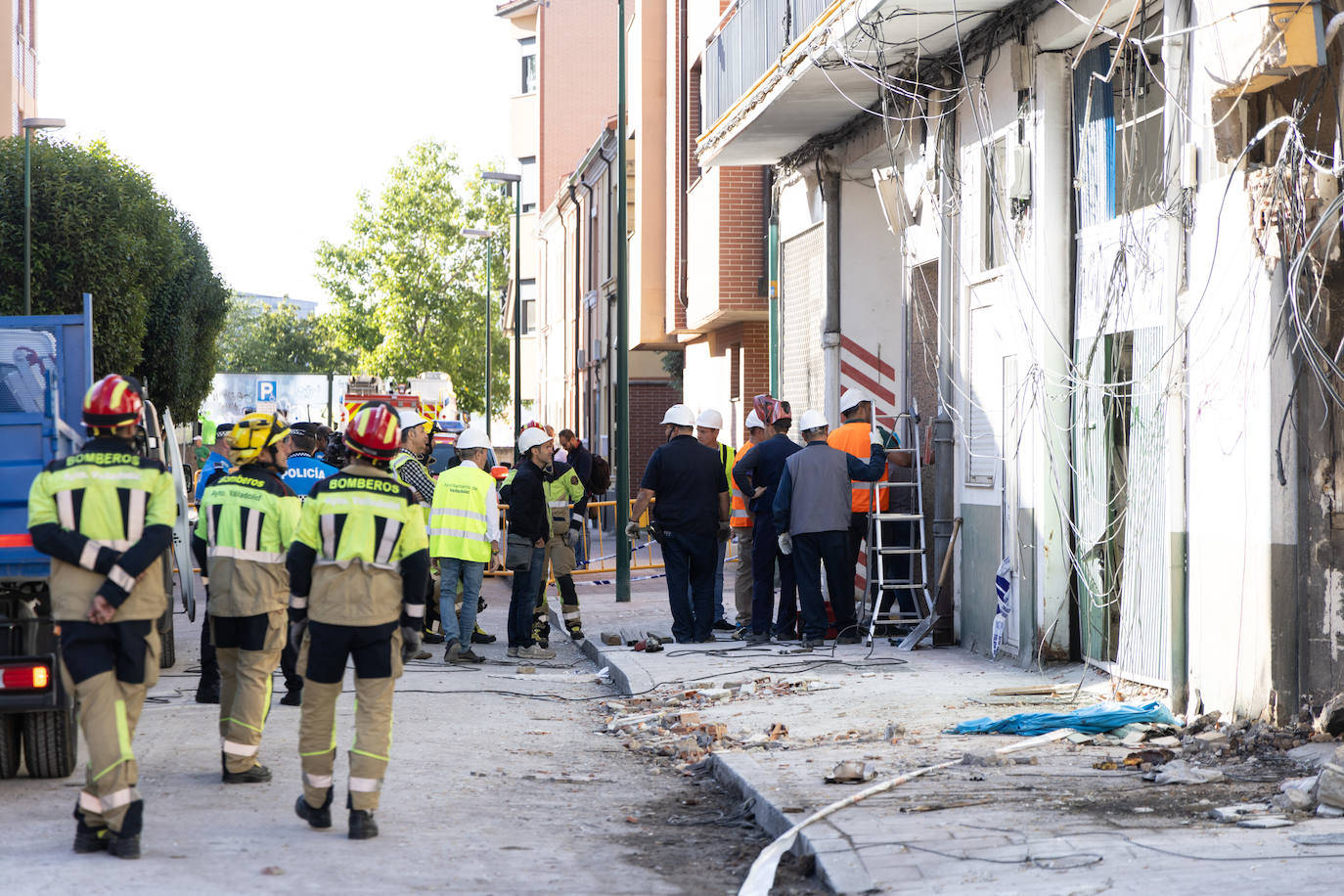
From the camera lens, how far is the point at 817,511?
42.1ft

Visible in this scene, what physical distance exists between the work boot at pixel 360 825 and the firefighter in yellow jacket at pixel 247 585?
4.32 ft

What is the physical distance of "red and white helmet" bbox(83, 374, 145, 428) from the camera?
6520mm

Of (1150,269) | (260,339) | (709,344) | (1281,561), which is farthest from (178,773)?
(260,339)

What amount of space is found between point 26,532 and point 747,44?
33.8 feet

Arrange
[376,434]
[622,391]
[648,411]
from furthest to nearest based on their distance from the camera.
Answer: [648,411]
[622,391]
[376,434]

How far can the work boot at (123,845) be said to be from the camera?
6.07 meters

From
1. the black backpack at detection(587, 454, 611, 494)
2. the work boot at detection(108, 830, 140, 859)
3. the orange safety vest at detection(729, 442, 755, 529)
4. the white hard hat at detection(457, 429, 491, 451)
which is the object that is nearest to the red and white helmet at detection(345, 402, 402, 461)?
the work boot at detection(108, 830, 140, 859)

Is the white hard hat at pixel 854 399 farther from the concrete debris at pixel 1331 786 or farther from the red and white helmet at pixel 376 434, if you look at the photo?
the concrete debris at pixel 1331 786

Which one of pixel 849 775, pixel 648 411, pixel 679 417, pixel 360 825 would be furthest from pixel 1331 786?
pixel 648 411

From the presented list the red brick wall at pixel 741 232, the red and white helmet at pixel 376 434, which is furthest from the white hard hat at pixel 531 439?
the red brick wall at pixel 741 232

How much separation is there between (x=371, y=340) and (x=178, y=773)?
62792 mm

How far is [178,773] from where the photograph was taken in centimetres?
791

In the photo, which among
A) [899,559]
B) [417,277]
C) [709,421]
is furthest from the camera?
[417,277]

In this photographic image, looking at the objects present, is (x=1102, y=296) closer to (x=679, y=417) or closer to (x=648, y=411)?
(x=679, y=417)
